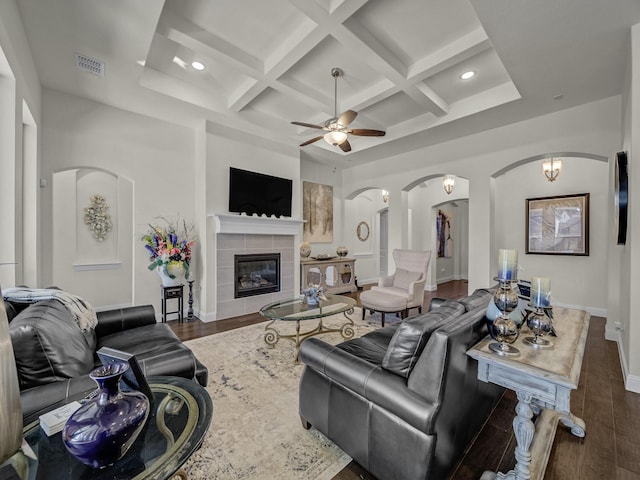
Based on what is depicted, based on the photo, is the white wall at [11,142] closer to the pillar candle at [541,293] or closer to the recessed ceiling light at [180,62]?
the recessed ceiling light at [180,62]

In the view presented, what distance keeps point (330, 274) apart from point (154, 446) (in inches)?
209

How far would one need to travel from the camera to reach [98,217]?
452 cm

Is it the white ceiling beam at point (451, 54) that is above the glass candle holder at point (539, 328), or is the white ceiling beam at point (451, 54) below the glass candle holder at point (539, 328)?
above

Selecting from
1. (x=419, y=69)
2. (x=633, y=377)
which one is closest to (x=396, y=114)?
(x=419, y=69)

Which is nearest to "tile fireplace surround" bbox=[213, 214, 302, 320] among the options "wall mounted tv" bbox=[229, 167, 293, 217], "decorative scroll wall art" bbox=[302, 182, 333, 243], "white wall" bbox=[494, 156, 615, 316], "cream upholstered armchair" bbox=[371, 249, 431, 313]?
"wall mounted tv" bbox=[229, 167, 293, 217]

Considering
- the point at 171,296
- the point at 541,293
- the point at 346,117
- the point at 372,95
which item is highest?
the point at 372,95

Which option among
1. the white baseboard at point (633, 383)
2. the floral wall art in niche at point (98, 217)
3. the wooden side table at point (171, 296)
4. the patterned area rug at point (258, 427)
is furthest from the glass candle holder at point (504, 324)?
the floral wall art in niche at point (98, 217)

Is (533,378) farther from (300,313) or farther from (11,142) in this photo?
(11,142)

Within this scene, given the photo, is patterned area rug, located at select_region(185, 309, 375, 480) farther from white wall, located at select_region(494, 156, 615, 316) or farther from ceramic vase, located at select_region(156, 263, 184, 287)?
white wall, located at select_region(494, 156, 615, 316)

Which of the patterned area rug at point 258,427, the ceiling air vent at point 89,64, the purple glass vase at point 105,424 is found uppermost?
the ceiling air vent at point 89,64

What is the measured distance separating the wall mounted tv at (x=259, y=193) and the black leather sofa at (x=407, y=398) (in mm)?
3369

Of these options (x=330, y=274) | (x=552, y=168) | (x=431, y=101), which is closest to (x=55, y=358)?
(x=431, y=101)

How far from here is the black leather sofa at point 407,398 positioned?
1.27m

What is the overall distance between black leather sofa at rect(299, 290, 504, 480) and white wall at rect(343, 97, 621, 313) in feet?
10.8
